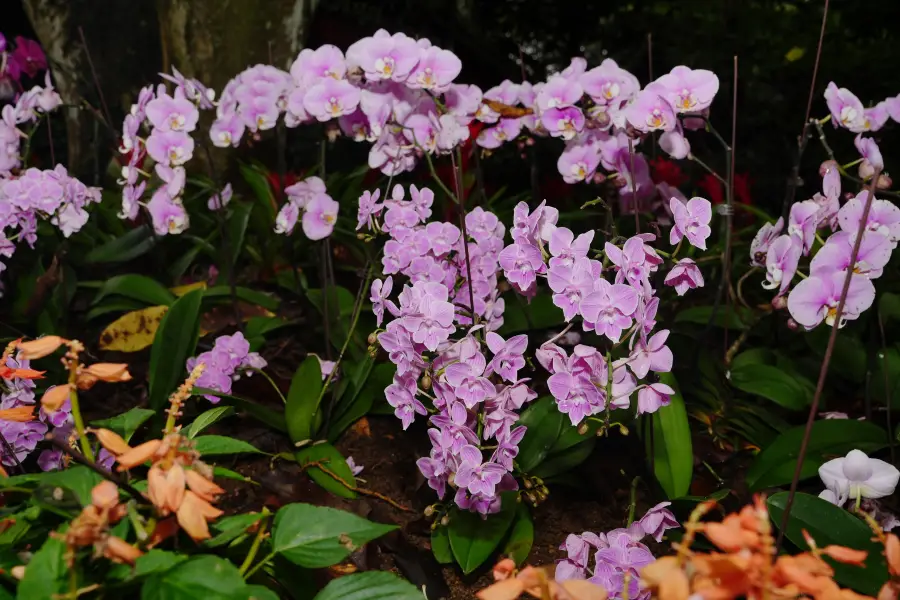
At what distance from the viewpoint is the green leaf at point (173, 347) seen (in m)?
1.90

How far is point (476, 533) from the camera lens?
157 cm

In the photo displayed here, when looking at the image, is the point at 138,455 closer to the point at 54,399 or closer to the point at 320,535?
the point at 54,399

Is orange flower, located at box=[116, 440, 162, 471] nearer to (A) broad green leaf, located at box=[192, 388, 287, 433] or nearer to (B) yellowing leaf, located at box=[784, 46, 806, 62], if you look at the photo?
(A) broad green leaf, located at box=[192, 388, 287, 433]

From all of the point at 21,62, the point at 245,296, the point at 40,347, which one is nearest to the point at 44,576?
the point at 40,347

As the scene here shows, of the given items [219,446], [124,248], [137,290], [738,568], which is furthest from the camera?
[124,248]

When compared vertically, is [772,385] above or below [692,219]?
below

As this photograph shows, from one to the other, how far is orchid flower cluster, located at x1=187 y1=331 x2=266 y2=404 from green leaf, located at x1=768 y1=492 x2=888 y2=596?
1213 millimetres

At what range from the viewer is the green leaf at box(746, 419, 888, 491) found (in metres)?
1.68

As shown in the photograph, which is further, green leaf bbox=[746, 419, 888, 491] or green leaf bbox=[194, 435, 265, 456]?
green leaf bbox=[746, 419, 888, 491]

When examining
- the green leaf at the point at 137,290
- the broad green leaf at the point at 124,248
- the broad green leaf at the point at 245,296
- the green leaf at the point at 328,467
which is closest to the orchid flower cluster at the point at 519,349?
the green leaf at the point at 328,467

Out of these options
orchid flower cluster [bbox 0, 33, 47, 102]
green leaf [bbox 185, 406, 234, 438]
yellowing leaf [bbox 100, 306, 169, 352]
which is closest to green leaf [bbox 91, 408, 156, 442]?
green leaf [bbox 185, 406, 234, 438]

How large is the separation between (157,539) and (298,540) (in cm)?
19

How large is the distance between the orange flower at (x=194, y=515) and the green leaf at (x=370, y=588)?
0.26 m

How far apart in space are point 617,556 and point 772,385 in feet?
2.90
